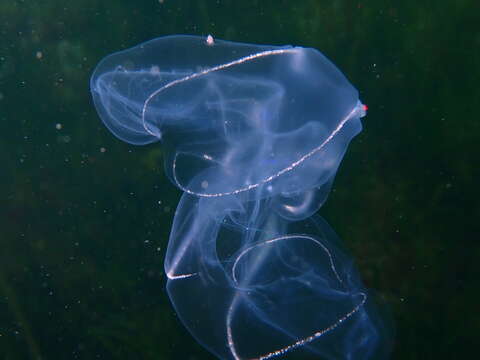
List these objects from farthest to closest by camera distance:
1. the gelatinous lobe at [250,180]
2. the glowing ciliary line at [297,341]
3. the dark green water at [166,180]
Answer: the dark green water at [166,180] → the glowing ciliary line at [297,341] → the gelatinous lobe at [250,180]

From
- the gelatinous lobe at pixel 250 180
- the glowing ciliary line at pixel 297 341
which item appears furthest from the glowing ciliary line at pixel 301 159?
the glowing ciliary line at pixel 297 341

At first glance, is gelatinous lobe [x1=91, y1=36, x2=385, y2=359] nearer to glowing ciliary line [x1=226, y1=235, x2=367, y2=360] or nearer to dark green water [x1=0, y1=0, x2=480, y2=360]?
glowing ciliary line [x1=226, y1=235, x2=367, y2=360]

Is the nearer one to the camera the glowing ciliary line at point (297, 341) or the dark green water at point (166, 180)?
the glowing ciliary line at point (297, 341)

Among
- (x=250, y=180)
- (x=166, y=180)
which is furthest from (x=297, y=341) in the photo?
(x=166, y=180)

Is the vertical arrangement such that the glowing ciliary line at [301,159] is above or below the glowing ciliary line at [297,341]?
above

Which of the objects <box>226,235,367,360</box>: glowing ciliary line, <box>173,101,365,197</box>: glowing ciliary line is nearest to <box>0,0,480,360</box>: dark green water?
<box>226,235,367,360</box>: glowing ciliary line

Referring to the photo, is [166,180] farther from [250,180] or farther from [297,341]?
[297,341]

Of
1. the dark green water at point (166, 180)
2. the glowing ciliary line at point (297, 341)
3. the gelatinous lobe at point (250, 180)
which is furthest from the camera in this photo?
the dark green water at point (166, 180)

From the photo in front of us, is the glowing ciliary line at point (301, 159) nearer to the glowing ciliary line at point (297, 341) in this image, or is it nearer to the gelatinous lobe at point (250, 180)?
the gelatinous lobe at point (250, 180)
